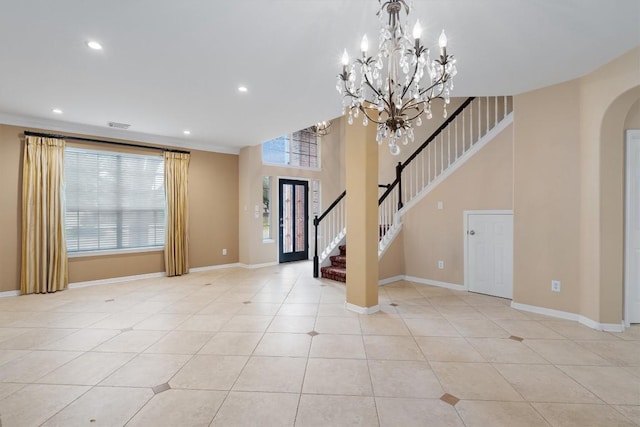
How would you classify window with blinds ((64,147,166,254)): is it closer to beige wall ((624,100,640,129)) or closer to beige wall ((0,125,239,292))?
beige wall ((0,125,239,292))

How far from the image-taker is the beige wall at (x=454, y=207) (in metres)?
4.30

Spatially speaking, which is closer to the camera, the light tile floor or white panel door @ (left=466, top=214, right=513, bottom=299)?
the light tile floor

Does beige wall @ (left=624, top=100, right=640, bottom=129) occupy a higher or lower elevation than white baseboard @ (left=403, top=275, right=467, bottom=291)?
→ higher

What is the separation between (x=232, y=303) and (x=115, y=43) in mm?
3224

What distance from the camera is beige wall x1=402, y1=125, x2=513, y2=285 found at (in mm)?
4305

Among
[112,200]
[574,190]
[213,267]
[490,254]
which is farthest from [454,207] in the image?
[112,200]

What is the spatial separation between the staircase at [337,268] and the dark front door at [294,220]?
192 cm

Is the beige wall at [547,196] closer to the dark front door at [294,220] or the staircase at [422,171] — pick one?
the staircase at [422,171]

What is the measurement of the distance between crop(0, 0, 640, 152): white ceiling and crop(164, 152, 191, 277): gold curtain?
1749 millimetres

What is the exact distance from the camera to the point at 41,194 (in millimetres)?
4629

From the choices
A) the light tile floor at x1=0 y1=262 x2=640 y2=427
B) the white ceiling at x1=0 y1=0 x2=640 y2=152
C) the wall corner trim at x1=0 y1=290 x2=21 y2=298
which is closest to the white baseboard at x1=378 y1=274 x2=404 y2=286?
the light tile floor at x1=0 y1=262 x2=640 y2=427

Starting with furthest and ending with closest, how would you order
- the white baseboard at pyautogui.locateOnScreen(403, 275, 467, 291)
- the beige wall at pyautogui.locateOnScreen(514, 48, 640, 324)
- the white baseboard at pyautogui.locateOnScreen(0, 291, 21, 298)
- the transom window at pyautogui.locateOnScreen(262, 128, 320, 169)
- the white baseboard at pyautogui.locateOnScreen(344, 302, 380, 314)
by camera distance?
the transom window at pyautogui.locateOnScreen(262, 128, 320, 169), the white baseboard at pyautogui.locateOnScreen(403, 275, 467, 291), the white baseboard at pyautogui.locateOnScreen(0, 291, 21, 298), the white baseboard at pyautogui.locateOnScreen(344, 302, 380, 314), the beige wall at pyautogui.locateOnScreen(514, 48, 640, 324)

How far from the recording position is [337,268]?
5680 millimetres

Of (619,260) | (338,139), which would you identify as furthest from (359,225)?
(338,139)
